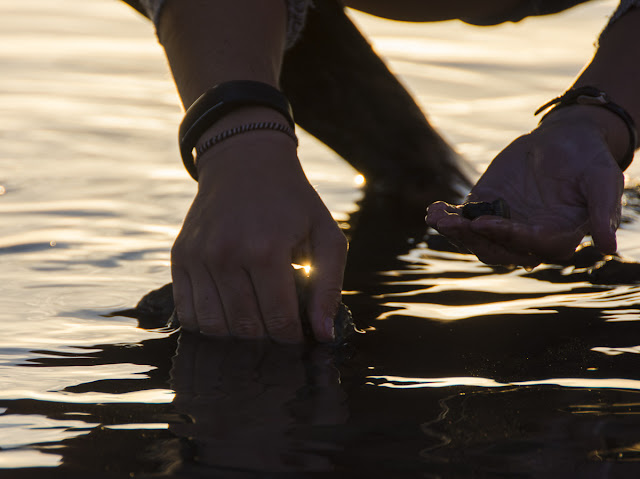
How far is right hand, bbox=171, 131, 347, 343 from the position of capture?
162cm

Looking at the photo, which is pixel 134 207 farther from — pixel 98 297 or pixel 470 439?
pixel 470 439

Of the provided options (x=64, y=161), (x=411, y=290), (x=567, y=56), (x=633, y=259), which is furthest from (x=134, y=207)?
(x=567, y=56)

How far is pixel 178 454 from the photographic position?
1.28 m

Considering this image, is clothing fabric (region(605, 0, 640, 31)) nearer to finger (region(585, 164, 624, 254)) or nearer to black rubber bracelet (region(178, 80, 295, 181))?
finger (region(585, 164, 624, 254))

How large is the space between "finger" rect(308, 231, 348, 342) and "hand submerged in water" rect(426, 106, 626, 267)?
212 millimetres

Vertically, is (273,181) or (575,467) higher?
(273,181)

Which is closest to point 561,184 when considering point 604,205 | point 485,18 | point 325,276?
point 604,205

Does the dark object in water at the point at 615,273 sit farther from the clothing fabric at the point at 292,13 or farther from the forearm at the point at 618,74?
the clothing fabric at the point at 292,13

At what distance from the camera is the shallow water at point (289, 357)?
129cm

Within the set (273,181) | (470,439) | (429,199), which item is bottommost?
(429,199)

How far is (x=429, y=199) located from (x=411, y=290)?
38.9 inches

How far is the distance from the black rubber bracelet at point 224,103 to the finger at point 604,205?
0.64 metres

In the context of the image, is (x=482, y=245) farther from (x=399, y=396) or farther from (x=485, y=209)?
(x=399, y=396)

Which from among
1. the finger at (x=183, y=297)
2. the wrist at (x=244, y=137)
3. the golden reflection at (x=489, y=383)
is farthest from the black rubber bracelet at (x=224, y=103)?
the golden reflection at (x=489, y=383)
